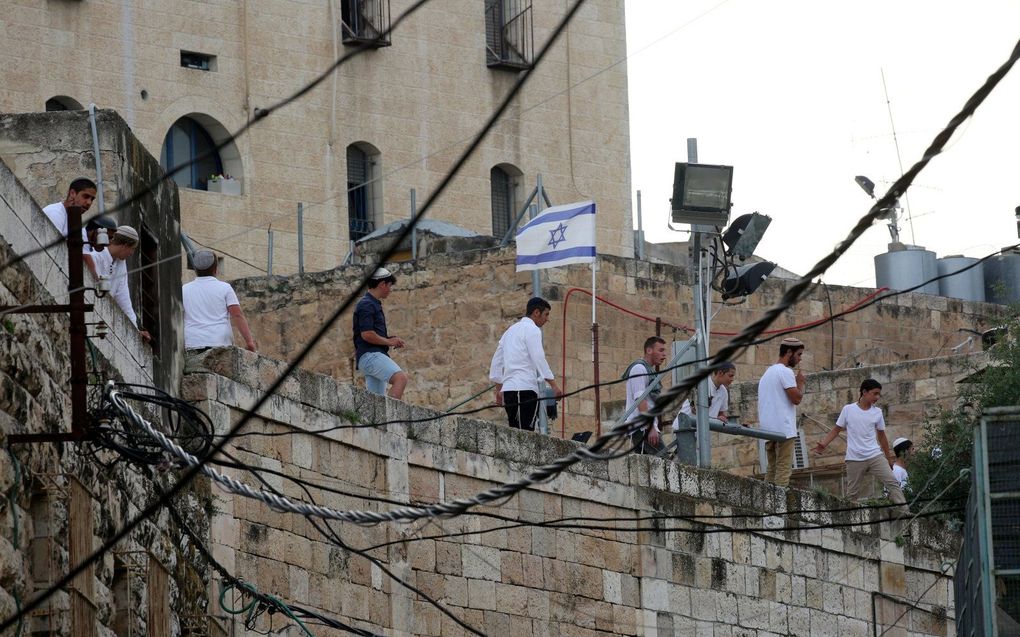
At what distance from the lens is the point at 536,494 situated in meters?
17.4

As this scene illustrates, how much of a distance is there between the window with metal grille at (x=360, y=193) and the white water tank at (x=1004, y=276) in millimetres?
8872

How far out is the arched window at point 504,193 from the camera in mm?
36156

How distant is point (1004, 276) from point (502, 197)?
7.59m

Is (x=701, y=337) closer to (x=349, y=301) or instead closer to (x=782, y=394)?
(x=782, y=394)

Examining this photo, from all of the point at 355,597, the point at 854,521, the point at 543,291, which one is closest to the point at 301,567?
the point at 355,597

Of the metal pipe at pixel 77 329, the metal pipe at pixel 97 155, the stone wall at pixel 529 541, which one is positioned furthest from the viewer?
the stone wall at pixel 529 541

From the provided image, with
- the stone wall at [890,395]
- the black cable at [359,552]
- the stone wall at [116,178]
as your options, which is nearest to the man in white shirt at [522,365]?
the black cable at [359,552]

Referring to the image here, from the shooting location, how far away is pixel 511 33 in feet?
119

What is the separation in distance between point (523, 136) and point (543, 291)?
11503mm

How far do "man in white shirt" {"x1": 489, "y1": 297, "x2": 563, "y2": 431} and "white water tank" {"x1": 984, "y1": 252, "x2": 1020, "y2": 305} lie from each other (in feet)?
55.9

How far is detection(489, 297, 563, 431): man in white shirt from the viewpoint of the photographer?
57.1ft

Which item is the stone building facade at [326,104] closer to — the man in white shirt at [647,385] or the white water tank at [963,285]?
the white water tank at [963,285]

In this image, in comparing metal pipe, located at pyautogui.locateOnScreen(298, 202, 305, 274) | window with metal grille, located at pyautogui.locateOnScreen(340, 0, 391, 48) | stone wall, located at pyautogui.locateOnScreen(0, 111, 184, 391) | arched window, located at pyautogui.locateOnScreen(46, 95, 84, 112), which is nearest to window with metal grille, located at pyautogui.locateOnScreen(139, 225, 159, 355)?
stone wall, located at pyautogui.locateOnScreen(0, 111, 184, 391)

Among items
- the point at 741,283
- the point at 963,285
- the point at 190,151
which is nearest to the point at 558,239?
the point at 741,283
